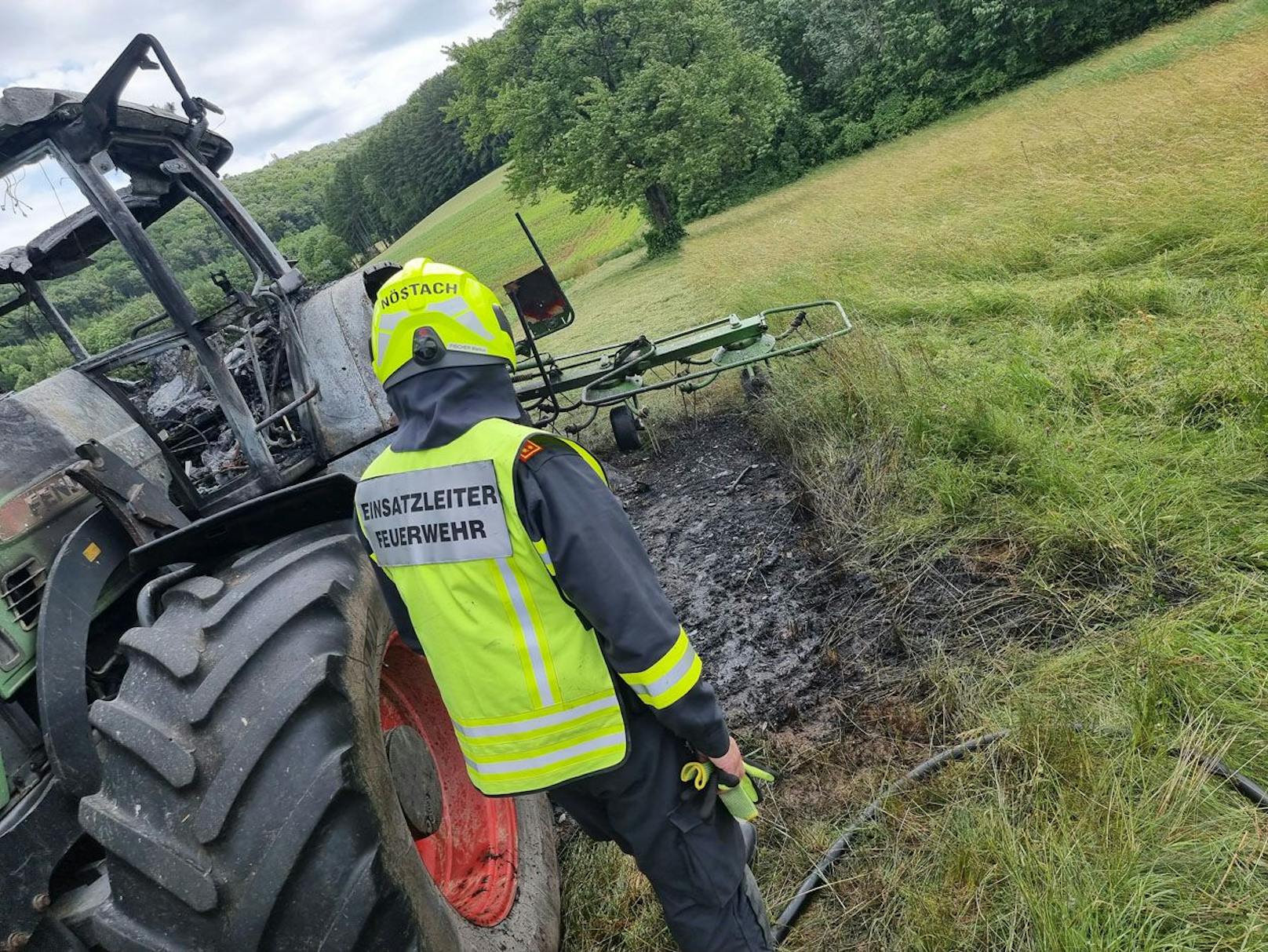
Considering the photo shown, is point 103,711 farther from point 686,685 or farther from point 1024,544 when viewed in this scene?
point 1024,544

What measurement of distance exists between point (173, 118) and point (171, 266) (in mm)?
Result: 767

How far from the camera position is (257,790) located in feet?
5.75

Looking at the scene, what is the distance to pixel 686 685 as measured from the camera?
182cm

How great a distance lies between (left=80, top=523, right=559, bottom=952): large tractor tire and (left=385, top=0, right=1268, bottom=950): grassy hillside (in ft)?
3.59

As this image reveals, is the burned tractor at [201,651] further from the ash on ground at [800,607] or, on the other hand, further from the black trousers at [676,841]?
the ash on ground at [800,607]

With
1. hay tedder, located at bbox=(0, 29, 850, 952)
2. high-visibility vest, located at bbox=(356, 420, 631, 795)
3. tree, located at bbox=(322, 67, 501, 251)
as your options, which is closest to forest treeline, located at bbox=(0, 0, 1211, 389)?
hay tedder, located at bbox=(0, 29, 850, 952)

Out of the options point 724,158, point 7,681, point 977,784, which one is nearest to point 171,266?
point 7,681

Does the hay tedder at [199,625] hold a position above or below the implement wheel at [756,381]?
above

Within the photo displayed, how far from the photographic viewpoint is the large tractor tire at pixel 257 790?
168 centimetres

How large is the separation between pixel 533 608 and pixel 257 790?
688 mm

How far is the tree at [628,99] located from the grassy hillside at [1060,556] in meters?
16.5

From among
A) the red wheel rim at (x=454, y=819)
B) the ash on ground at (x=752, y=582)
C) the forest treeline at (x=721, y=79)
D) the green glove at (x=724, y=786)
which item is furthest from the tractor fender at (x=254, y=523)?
the forest treeline at (x=721, y=79)

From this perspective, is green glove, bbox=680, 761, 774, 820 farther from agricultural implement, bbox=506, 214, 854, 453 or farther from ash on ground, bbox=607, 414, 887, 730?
agricultural implement, bbox=506, 214, 854, 453

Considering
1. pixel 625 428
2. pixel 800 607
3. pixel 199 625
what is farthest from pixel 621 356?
pixel 199 625
